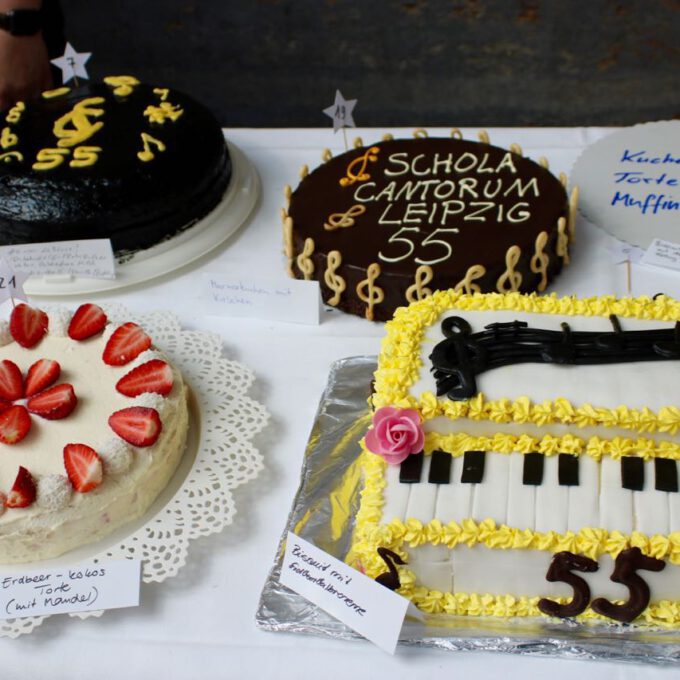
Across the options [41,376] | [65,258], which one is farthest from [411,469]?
[65,258]

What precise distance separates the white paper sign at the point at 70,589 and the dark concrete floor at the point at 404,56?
333cm

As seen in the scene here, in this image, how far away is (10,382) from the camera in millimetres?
1820

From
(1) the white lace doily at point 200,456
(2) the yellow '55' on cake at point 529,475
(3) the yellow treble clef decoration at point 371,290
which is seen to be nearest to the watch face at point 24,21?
(1) the white lace doily at point 200,456

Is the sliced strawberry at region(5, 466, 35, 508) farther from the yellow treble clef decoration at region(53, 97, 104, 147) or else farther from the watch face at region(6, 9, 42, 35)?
the watch face at region(6, 9, 42, 35)

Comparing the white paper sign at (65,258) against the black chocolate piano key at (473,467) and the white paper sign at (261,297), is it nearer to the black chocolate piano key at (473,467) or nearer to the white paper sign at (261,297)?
the white paper sign at (261,297)

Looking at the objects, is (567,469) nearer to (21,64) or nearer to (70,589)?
(70,589)

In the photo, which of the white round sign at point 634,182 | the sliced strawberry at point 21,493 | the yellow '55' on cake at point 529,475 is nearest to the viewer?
the yellow '55' on cake at point 529,475

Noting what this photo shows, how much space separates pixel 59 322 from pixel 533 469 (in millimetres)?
1114

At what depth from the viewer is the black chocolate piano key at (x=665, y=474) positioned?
1.49 m

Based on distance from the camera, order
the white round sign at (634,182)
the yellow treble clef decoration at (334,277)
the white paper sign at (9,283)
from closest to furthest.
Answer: the white paper sign at (9,283) < the yellow treble clef decoration at (334,277) < the white round sign at (634,182)

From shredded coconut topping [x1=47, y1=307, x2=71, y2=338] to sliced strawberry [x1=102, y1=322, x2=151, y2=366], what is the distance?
0.13m

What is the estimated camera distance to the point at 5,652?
160 cm

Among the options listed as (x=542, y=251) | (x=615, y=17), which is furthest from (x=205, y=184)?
(x=615, y=17)

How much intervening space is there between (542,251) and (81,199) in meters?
1.22
